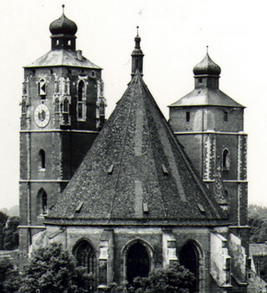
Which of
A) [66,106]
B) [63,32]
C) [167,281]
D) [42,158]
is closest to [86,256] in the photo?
[167,281]

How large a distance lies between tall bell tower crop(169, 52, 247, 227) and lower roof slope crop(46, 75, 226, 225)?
17243mm

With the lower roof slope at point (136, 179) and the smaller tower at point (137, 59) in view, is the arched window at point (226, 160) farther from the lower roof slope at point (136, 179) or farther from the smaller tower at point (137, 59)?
the smaller tower at point (137, 59)

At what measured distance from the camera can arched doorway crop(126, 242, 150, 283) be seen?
267ft

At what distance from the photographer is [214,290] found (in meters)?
83.2

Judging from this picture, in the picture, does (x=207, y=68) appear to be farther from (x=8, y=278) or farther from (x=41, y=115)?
(x=8, y=278)

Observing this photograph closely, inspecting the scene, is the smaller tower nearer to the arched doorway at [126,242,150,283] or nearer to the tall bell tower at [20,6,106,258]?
the tall bell tower at [20,6,106,258]

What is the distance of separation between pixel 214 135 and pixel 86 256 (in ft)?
90.8

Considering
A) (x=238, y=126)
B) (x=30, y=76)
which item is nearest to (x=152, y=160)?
(x=30, y=76)

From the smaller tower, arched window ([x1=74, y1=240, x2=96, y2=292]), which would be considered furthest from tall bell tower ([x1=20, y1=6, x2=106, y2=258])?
arched window ([x1=74, y1=240, x2=96, y2=292])

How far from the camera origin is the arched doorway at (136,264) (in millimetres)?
81312

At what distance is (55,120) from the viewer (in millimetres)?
94500

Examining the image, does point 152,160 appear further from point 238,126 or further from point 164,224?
point 238,126

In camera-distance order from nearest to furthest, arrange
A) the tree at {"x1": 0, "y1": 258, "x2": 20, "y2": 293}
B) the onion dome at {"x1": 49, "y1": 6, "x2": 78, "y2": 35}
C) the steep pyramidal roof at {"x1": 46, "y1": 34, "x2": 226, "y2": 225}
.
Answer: the steep pyramidal roof at {"x1": 46, "y1": 34, "x2": 226, "y2": 225} < the tree at {"x1": 0, "y1": 258, "x2": 20, "y2": 293} < the onion dome at {"x1": 49, "y1": 6, "x2": 78, "y2": 35}

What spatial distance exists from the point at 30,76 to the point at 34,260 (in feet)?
79.8
